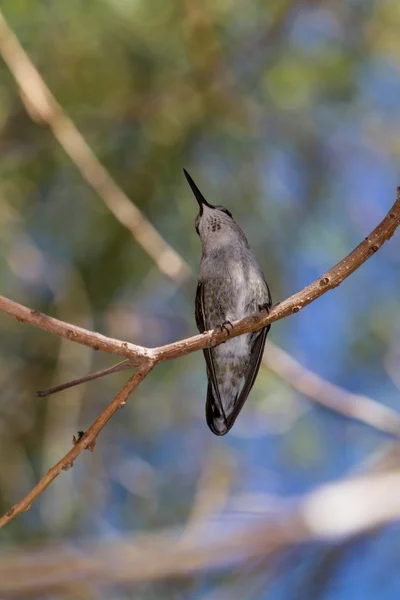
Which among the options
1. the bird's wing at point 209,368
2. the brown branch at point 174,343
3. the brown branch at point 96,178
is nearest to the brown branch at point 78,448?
the brown branch at point 174,343

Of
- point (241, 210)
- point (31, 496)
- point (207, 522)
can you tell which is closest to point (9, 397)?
point (207, 522)

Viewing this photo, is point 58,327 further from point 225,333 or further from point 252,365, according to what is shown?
point 252,365

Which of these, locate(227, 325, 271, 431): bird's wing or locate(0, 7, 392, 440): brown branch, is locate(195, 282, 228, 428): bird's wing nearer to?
locate(227, 325, 271, 431): bird's wing

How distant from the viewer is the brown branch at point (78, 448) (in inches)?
66.9

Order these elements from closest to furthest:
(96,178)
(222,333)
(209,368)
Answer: (222,333) → (209,368) → (96,178)

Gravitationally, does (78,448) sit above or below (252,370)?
below

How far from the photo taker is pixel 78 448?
1749 mm

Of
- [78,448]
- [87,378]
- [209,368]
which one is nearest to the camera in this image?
[87,378]

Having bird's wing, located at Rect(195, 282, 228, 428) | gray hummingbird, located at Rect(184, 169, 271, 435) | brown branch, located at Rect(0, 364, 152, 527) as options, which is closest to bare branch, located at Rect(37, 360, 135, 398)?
brown branch, located at Rect(0, 364, 152, 527)

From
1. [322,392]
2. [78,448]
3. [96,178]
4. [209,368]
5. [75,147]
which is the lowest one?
[78,448]

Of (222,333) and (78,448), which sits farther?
(222,333)

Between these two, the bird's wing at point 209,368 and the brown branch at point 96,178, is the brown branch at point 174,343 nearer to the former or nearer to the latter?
the bird's wing at point 209,368

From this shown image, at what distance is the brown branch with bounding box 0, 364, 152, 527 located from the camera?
1.70 m

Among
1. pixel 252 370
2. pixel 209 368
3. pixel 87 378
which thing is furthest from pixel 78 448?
pixel 252 370
